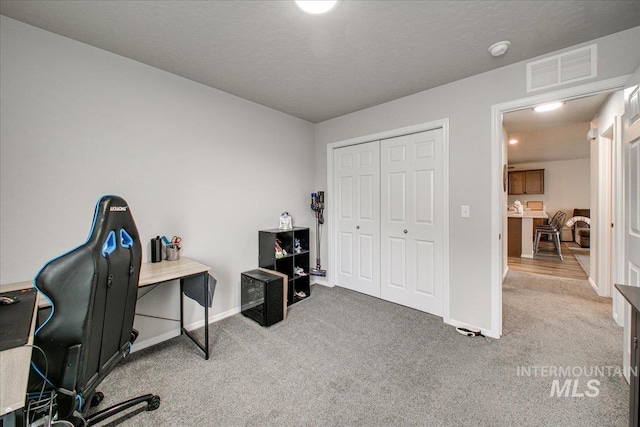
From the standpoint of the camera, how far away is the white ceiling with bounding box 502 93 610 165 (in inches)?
128

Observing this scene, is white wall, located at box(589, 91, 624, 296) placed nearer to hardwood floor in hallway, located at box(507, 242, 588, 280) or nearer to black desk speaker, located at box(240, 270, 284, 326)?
hardwood floor in hallway, located at box(507, 242, 588, 280)

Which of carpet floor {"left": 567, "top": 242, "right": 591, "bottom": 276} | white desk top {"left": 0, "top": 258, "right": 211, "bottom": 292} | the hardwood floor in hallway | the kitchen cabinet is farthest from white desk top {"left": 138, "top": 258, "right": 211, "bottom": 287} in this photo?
the kitchen cabinet

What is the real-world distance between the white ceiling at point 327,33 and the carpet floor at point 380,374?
249cm

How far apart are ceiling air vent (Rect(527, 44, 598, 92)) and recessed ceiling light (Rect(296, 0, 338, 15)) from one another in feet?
6.05

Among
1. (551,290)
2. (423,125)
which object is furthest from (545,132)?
(423,125)

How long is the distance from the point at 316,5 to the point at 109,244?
1720 millimetres

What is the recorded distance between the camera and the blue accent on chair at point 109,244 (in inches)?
42.2

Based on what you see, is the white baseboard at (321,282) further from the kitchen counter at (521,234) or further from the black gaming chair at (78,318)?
the kitchen counter at (521,234)

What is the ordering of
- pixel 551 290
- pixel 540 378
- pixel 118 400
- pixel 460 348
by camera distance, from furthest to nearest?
pixel 551 290 < pixel 460 348 < pixel 540 378 < pixel 118 400

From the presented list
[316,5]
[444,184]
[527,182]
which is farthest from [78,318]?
[527,182]

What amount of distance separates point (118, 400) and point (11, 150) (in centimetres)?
181

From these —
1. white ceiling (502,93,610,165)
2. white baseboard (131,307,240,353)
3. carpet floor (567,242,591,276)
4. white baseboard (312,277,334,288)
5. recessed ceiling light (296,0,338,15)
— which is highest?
white ceiling (502,93,610,165)

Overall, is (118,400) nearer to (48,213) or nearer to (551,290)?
(48,213)

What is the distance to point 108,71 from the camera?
2.05 meters
